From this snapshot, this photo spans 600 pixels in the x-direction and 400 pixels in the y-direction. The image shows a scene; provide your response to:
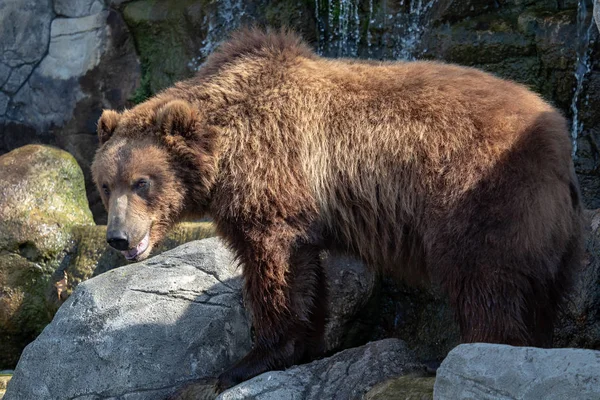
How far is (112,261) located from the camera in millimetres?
8953

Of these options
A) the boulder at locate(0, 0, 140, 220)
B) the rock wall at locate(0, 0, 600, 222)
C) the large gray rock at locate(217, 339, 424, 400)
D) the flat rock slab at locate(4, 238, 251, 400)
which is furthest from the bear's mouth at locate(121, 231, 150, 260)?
the boulder at locate(0, 0, 140, 220)

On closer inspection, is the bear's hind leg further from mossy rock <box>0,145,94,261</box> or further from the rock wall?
mossy rock <box>0,145,94,261</box>

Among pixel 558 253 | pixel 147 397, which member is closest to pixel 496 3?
pixel 558 253

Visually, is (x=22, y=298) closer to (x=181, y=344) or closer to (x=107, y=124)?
(x=181, y=344)

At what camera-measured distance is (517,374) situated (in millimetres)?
4125

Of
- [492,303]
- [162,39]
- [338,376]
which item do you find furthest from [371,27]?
Result: [492,303]

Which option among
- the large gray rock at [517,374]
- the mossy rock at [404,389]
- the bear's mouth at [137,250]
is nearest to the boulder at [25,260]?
the bear's mouth at [137,250]

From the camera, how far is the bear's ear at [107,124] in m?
6.14

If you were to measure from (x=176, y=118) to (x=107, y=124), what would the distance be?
59 cm

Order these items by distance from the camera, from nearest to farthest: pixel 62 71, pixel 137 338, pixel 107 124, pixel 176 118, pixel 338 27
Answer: pixel 176 118, pixel 107 124, pixel 137 338, pixel 338 27, pixel 62 71

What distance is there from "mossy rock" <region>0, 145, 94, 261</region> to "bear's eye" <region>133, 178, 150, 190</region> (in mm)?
3622

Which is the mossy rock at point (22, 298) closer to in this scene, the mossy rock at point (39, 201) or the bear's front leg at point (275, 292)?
the mossy rock at point (39, 201)

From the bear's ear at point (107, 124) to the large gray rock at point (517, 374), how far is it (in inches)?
115

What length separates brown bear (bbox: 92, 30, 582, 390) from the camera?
5199mm
